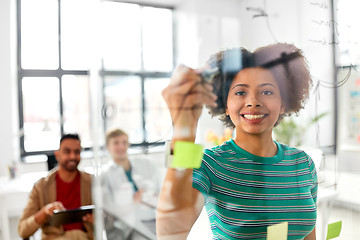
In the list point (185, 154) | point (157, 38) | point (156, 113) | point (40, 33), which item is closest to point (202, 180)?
point (185, 154)

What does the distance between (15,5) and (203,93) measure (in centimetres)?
66

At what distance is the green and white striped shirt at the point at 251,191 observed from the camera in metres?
0.64

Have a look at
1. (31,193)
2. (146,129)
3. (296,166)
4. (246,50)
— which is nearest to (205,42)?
(246,50)

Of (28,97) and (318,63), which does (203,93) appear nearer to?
(318,63)

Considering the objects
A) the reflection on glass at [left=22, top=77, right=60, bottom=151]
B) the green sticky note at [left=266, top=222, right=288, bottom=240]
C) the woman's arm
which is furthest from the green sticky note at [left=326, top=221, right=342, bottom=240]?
the reflection on glass at [left=22, top=77, right=60, bottom=151]

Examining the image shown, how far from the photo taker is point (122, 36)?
2.23 ft

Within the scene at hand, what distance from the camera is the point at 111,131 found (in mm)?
697

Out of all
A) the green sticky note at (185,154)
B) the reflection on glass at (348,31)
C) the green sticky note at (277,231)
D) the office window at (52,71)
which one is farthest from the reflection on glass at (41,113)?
the reflection on glass at (348,31)

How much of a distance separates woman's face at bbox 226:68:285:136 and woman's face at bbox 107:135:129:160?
24cm

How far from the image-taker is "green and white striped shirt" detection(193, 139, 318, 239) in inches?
25.0

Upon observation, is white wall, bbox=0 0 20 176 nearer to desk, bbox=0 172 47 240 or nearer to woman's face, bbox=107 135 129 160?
desk, bbox=0 172 47 240

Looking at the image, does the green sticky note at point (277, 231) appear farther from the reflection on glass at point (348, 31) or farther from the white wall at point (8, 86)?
the white wall at point (8, 86)

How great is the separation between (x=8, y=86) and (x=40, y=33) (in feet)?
0.62

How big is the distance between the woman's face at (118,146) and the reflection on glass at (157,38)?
0.55ft
